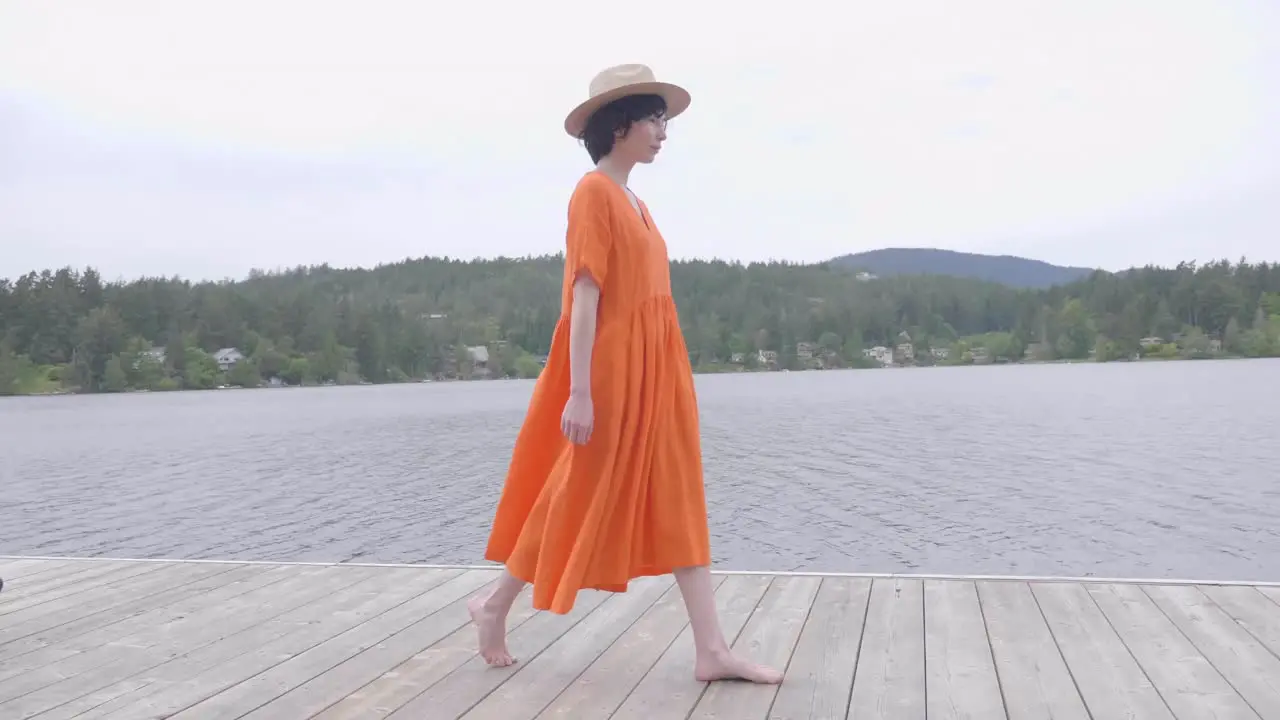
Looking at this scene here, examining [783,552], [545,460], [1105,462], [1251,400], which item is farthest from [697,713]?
[1251,400]

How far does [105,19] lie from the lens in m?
52.6

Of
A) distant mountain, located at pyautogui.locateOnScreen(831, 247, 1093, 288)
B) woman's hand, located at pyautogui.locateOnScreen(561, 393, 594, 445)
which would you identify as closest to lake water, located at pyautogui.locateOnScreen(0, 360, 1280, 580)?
woman's hand, located at pyautogui.locateOnScreen(561, 393, 594, 445)

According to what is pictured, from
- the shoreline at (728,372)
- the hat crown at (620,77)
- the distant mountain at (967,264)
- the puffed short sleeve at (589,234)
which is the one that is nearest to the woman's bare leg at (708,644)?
the puffed short sleeve at (589,234)

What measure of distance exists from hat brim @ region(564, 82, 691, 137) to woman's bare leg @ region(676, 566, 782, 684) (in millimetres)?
1216

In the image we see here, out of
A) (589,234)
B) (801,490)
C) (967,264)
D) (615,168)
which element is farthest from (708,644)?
(967,264)

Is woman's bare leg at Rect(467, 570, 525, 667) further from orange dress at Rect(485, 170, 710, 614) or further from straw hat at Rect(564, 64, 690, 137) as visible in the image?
straw hat at Rect(564, 64, 690, 137)

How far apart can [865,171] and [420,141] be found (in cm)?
4753

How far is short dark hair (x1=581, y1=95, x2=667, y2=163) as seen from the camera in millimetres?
2953

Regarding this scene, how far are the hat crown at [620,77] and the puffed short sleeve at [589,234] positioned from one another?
0.25m

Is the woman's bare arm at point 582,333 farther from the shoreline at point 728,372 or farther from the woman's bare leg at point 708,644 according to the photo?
the shoreline at point 728,372

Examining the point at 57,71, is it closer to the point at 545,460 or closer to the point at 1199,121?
the point at 1199,121

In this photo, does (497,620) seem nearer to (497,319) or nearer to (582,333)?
(582,333)

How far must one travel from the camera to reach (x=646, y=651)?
3205 millimetres

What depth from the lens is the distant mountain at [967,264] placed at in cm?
12338
